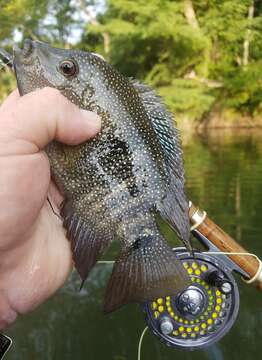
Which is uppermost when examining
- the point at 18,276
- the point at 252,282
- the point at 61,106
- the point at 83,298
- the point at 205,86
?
the point at 61,106

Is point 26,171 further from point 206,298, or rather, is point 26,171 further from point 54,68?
point 206,298

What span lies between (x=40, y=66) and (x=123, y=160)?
0.41 metres

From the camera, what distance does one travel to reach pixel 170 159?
1.69m

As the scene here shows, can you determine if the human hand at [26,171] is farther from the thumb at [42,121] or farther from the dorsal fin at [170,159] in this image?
the dorsal fin at [170,159]

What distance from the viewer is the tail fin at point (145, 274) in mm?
1662

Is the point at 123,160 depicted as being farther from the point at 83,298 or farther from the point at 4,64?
the point at 83,298

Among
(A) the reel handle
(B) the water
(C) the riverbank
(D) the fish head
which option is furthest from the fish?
(C) the riverbank

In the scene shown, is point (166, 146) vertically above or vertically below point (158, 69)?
above

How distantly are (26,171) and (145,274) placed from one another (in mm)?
548

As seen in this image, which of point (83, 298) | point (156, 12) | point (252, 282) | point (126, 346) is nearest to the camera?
point (252, 282)

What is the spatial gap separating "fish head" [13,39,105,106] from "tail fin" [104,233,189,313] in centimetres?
57

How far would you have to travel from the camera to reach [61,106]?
155 cm

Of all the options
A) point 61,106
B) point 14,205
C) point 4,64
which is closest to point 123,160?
point 61,106

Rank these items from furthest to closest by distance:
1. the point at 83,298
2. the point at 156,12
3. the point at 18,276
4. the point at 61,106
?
the point at 156,12
the point at 83,298
the point at 18,276
the point at 61,106
